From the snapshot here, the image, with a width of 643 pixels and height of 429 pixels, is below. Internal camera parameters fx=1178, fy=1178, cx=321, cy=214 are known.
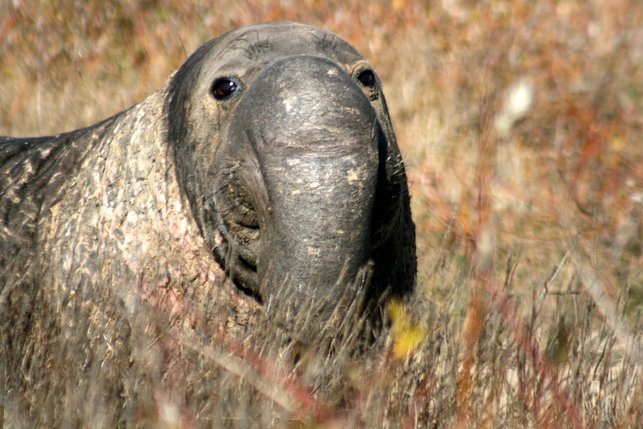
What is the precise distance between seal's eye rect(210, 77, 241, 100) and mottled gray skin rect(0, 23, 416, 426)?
19 mm

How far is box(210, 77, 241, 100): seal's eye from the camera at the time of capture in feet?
16.4

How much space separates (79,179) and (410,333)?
2282 millimetres

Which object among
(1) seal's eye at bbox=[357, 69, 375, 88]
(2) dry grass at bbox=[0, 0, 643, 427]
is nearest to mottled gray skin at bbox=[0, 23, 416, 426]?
(1) seal's eye at bbox=[357, 69, 375, 88]

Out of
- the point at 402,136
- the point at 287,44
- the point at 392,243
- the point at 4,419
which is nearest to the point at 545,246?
the point at 402,136

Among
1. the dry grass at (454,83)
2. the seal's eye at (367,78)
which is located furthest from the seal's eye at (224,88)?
the dry grass at (454,83)

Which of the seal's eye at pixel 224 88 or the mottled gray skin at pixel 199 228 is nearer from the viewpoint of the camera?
the mottled gray skin at pixel 199 228

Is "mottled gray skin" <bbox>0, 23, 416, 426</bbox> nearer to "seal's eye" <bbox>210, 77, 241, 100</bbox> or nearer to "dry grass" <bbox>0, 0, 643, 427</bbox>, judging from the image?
"seal's eye" <bbox>210, 77, 241, 100</bbox>

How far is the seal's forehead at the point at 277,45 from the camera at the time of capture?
16.4 feet

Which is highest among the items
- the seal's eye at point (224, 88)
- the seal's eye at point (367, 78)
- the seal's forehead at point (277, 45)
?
the seal's forehead at point (277, 45)

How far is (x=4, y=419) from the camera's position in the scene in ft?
12.9

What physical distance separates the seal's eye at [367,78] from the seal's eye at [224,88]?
0.53 meters

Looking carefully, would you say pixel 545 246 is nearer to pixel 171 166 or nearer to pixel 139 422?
pixel 171 166

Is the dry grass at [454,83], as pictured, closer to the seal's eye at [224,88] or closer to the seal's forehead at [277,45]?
the seal's forehead at [277,45]

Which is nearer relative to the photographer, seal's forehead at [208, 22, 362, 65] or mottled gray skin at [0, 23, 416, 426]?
mottled gray skin at [0, 23, 416, 426]
